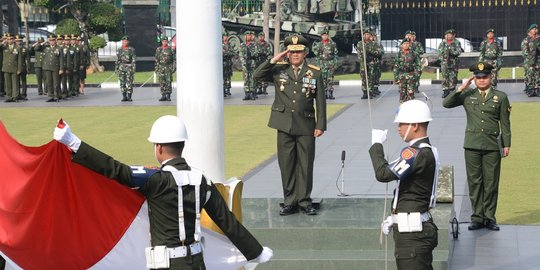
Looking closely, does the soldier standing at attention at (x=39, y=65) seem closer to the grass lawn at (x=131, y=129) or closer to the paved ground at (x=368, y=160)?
the paved ground at (x=368, y=160)

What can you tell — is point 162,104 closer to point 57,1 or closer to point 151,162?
point 151,162

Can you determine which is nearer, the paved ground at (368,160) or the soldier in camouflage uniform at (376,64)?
the paved ground at (368,160)

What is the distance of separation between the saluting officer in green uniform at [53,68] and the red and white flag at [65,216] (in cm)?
2266

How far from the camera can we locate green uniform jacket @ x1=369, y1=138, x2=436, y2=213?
8.87m

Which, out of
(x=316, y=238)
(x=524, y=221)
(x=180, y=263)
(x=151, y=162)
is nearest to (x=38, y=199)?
(x=180, y=263)

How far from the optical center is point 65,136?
292 inches

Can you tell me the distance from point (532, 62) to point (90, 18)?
17.2 m

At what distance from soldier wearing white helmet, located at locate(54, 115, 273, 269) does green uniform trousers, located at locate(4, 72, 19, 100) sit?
2342 cm

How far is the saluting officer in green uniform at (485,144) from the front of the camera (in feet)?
42.5

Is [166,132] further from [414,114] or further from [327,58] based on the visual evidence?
[327,58]

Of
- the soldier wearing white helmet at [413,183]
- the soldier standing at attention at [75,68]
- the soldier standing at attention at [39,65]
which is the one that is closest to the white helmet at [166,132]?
the soldier wearing white helmet at [413,183]

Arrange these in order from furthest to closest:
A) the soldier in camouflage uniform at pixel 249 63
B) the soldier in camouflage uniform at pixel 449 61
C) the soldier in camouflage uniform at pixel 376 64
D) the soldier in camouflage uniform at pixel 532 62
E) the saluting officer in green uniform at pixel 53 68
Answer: the saluting officer in green uniform at pixel 53 68
the soldier in camouflage uniform at pixel 376 64
the soldier in camouflage uniform at pixel 249 63
the soldier in camouflage uniform at pixel 449 61
the soldier in camouflage uniform at pixel 532 62

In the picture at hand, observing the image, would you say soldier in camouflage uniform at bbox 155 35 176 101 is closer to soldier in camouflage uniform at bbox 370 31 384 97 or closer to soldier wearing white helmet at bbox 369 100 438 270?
soldier in camouflage uniform at bbox 370 31 384 97

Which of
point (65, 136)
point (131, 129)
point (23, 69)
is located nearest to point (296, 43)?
point (65, 136)
